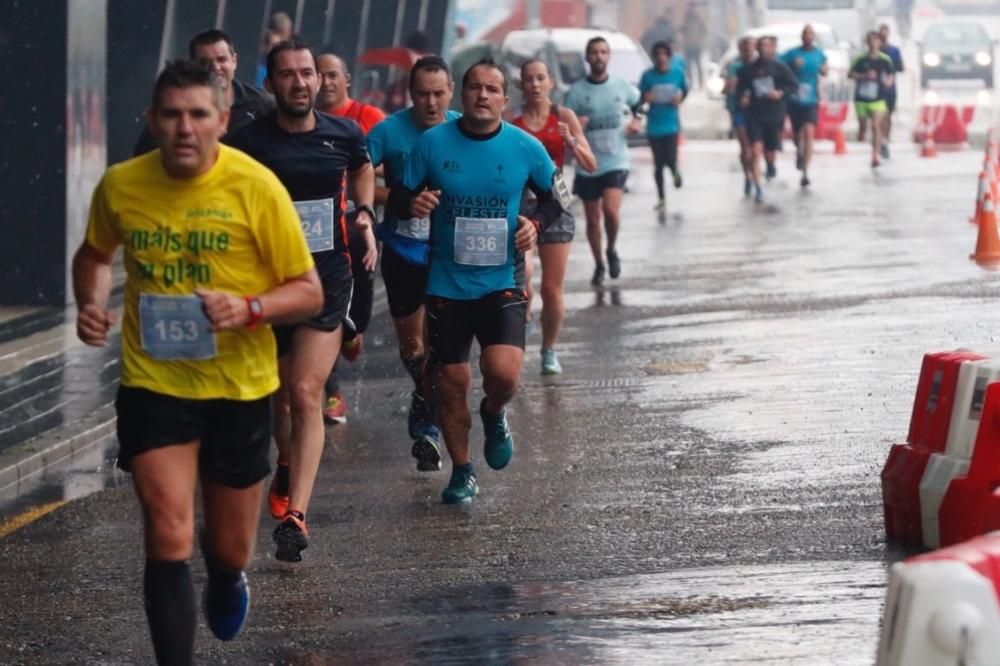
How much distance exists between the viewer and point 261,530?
9.18m

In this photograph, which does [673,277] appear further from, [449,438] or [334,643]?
[334,643]

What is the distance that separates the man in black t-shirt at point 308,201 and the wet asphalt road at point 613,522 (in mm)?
467

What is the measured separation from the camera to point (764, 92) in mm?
28328

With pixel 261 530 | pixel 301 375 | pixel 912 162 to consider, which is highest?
pixel 301 375

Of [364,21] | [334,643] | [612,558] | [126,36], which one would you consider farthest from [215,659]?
[364,21]

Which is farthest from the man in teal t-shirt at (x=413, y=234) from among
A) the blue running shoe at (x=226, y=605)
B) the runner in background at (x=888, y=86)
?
the runner in background at (x=888, y=86)

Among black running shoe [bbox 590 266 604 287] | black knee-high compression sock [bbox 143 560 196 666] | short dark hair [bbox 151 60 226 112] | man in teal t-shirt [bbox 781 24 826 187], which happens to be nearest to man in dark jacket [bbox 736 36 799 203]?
man in teal t-shirt [bbox 781 24 826 187]

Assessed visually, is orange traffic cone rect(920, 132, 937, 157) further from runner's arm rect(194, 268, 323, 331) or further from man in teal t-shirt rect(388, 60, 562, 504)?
runner's arm rect(194, 268, 323, 331)

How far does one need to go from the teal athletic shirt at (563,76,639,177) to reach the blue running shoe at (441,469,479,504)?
26.8 ft

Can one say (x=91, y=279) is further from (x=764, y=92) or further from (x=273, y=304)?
(x=764, y=92)

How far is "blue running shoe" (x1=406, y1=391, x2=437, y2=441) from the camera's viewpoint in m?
10.6

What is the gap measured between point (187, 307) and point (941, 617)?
227 cm

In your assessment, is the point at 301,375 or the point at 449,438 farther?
the point at 449,438

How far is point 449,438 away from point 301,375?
1.09 metres
